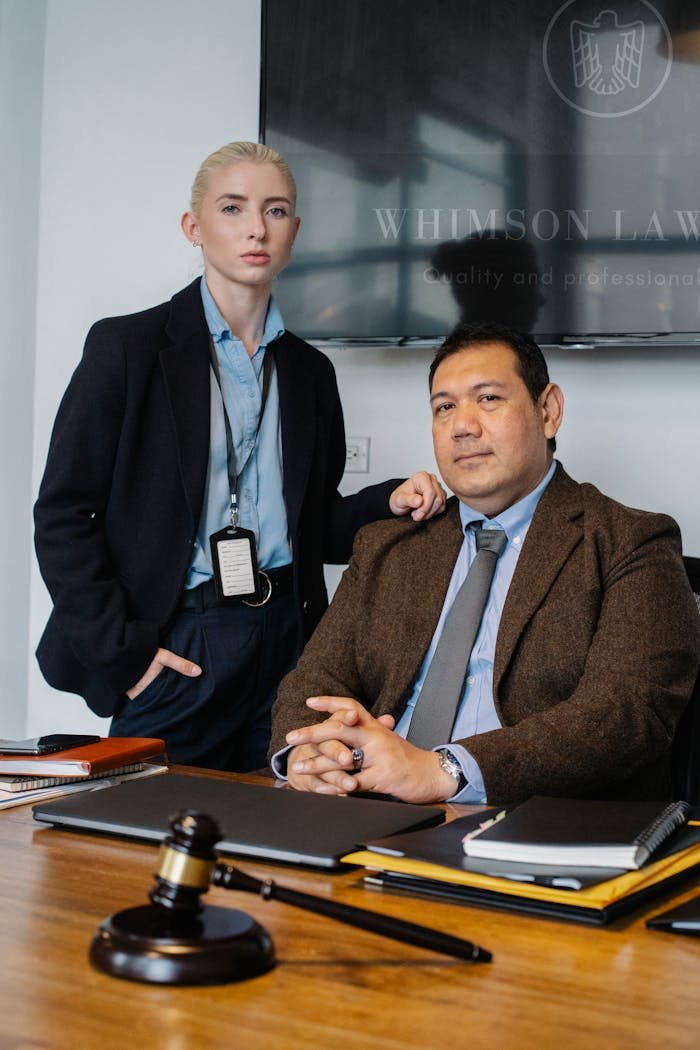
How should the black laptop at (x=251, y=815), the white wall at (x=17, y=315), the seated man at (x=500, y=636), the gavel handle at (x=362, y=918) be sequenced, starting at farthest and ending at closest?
the white wall at (x=17, y=315) → the seated man at (x=500, y=636) → the black laptop at (x=251, y=815) → the gavel handle at (x=362, y=918)

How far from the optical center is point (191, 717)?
8.02 ft

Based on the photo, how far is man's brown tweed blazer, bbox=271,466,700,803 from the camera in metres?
1.74

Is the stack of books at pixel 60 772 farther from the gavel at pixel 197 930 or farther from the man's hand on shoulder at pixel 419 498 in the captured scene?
the man's hand on shoulder at pixel 419 498

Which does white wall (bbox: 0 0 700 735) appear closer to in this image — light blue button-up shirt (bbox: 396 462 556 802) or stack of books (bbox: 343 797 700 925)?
light blue button-up shirt (bbox: 396 462 556 802)

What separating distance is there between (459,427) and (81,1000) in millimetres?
1471

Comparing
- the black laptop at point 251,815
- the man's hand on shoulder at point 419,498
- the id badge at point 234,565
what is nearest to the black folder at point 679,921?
Answer: the black laptop at point 251,815

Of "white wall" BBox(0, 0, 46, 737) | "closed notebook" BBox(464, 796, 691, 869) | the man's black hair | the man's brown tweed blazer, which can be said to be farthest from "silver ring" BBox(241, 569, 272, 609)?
"white wall" BBox(0, 0, 46, 737)

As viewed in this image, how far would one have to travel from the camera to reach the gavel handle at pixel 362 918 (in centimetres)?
91

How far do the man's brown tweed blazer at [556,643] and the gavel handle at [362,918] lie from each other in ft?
2.31

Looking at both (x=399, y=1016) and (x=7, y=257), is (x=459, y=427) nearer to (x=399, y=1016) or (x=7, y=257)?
(x=399, y=1016)

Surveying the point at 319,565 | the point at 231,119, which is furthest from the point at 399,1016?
the point at 231,119

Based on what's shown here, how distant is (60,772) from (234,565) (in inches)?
35.5

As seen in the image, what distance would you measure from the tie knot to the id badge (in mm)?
511

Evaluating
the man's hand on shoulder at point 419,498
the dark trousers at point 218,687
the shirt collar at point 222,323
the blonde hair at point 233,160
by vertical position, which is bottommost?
the dark trousers at point 218,687
